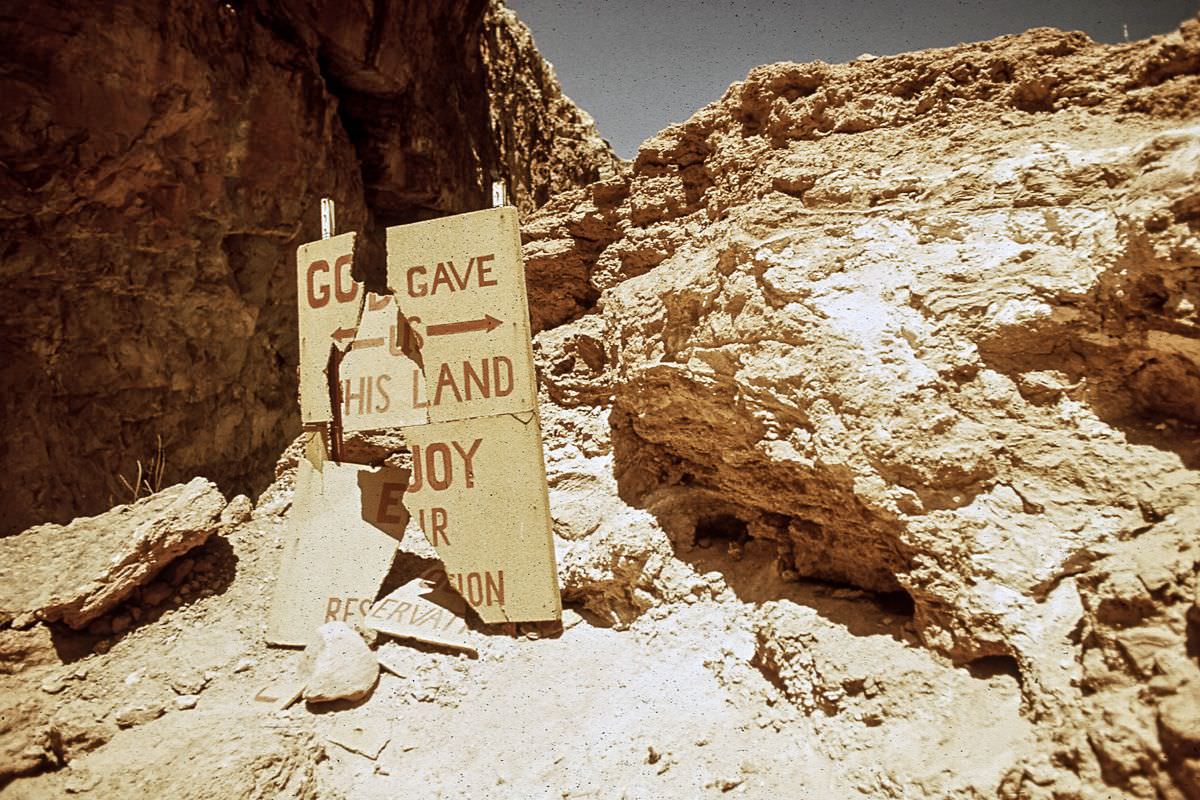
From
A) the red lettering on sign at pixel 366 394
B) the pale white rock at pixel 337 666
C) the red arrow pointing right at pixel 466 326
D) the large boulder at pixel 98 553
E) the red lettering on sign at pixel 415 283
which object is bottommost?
the pale white rock at pixel 337 666

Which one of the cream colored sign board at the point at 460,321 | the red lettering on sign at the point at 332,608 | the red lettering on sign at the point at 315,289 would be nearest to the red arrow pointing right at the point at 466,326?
the cream colored sign board at the point at 460,321

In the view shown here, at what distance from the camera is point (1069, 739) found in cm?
167

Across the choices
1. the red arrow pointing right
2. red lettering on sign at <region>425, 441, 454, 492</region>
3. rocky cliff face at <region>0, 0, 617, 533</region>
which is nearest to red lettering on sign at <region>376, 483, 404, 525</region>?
red lettering on sign at <region>425, 441, 454, 492</region>

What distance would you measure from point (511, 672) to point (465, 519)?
779mm

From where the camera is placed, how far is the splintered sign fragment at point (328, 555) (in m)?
3.50

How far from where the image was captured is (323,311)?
12.7 ft

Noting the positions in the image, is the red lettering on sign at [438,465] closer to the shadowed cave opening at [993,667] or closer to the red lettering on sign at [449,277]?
the red lettering on sign at [449,277]

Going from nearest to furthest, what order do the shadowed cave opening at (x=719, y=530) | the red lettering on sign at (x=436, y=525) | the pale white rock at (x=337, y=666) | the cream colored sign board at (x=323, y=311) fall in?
the pale white rock at (x=337, y=666) < the shadowed cave opening at (x=719, y=530) < the red lettering on sign at (x=436, y=525) < the cream colored sign board at (x=323, y=311)

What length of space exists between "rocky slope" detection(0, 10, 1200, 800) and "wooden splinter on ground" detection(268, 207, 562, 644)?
292mm

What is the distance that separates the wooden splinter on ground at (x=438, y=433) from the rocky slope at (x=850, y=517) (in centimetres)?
29

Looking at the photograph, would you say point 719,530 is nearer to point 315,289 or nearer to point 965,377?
point 965,377

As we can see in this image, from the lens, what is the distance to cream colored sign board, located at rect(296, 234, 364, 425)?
12.5ft

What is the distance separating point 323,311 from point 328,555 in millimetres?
1442

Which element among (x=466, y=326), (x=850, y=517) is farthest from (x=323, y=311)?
(x=850, y=517)
